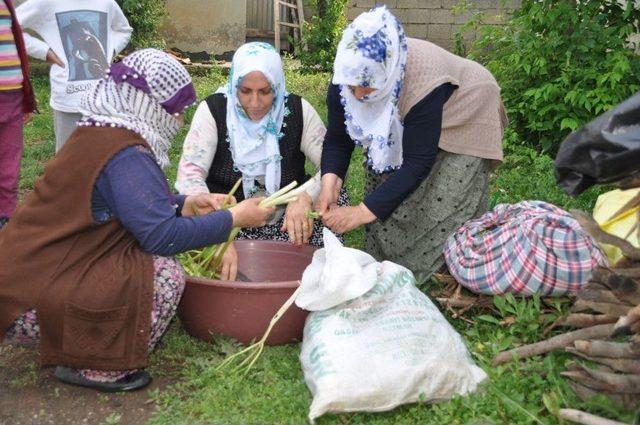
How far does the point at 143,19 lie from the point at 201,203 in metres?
6.82

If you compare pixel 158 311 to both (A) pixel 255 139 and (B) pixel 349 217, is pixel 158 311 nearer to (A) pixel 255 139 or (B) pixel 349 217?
(B) pixel 349 217

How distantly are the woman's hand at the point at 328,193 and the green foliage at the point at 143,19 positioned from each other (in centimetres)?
663

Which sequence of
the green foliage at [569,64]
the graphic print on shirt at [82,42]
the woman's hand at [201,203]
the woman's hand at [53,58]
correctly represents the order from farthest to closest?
the green foliage at [569,64] → the graphic print on shirt at [82,42] → the woman's hand at [53,58] → the woman's hand at [201,203]

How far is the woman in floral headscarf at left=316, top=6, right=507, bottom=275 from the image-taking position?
122 inches

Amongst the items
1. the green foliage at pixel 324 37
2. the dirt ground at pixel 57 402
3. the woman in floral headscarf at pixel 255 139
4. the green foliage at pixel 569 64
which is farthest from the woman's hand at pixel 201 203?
the green foliage at pixel 324 37

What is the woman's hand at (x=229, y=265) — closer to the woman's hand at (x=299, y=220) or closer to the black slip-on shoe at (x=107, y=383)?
the woman's hand at (x=299, y=220)

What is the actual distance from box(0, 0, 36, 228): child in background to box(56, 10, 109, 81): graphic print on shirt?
0.57m

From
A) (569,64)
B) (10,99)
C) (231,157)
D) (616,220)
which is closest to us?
(616,220)

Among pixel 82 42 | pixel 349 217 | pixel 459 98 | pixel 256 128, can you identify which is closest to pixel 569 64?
pixel 459 98

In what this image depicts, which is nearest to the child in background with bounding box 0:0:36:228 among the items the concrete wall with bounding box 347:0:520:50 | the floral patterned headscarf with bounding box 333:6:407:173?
the floral patterned headscarf with bounding box 333:6:407:173

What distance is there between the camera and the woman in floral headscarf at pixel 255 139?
11.3 ft

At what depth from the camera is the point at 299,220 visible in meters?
3.33

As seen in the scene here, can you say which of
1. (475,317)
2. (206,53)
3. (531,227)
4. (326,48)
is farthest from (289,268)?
(206,53)

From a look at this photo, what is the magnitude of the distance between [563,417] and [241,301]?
1.25 meters
